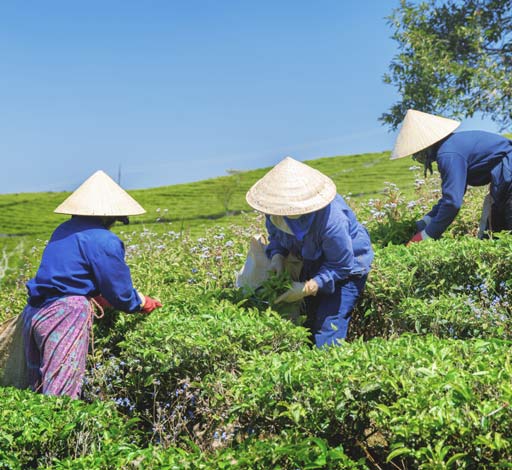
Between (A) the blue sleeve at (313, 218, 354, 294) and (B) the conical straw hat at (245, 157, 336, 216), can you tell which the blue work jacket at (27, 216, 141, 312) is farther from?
(A) the blue sleeve at (313, 218, 354, 294)

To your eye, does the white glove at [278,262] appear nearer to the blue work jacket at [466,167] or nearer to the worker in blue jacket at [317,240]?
the worker in blue jacket at [317,240]

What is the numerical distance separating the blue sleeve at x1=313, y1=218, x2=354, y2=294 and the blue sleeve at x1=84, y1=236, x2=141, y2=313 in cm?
111

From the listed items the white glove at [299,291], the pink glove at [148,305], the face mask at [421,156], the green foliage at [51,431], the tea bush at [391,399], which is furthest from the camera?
the face mask at [421,156]

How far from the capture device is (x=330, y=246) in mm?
3773

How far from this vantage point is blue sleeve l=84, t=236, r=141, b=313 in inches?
147

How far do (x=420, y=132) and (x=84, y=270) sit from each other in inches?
109

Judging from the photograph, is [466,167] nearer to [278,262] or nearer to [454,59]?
[278,262]

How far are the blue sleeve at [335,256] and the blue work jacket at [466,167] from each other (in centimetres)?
130

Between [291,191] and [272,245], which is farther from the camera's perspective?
[272,245]

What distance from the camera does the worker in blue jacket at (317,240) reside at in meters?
3.75

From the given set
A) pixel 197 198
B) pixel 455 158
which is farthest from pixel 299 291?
pixel 197 198

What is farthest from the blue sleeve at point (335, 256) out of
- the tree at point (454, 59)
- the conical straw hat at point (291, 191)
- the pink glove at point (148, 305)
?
the tree at point (454, 59)

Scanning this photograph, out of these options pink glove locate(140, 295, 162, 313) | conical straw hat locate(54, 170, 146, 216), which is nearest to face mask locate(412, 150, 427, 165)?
conical straw hat locate(54, 170, 146, 216)

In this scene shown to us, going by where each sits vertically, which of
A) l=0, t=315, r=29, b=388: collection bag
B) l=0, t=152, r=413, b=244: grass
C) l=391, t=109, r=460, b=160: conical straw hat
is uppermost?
l=391, t=109, r=460, b=160: conical straw hat
